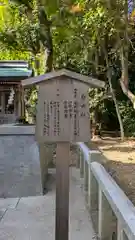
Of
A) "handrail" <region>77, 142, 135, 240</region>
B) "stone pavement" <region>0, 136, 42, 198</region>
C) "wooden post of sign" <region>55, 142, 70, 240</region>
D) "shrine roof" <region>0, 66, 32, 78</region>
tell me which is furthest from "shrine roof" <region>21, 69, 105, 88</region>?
"shrine roof" <region>0, 66, 32, 78</region>

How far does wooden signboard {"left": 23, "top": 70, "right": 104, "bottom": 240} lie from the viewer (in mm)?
3221

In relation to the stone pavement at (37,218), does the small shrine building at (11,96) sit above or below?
above

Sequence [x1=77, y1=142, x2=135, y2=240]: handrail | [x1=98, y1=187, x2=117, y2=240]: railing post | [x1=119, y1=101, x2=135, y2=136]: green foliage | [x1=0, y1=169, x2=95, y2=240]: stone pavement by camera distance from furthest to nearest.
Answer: [x1=119, y1=101, x2=135, y2=136]: green foliage → [x1=0, y1=169, x2=95, y2=240]: stone pavement → [x1=98, y1=187, x2=117, y2=240]: railing post → [x1=77, y1=142, x2=135, y2=240]: handrail

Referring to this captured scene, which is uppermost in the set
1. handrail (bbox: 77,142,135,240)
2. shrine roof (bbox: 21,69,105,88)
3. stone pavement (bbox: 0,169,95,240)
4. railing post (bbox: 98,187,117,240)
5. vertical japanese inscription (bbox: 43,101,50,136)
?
shrine roof (bbox: 21,69,105,88)

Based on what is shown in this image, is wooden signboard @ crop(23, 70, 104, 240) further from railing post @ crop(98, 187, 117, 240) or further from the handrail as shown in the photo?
railing post @ crop(98, 187, 117, 240)

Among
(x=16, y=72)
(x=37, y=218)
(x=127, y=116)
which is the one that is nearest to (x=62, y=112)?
(x=37, y=218)

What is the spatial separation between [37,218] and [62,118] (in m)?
2.04

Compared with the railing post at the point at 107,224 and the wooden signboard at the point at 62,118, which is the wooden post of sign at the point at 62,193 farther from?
the railing post at the point at 107,224

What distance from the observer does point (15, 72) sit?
12.9 metres

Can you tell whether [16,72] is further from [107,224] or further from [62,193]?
[62,193]

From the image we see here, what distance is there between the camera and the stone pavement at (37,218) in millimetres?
4180

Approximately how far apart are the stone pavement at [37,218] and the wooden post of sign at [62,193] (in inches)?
34.3

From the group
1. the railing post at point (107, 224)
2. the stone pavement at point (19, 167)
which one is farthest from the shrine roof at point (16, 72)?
the railing post at point (107, 224)

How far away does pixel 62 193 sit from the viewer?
10.7 feet
